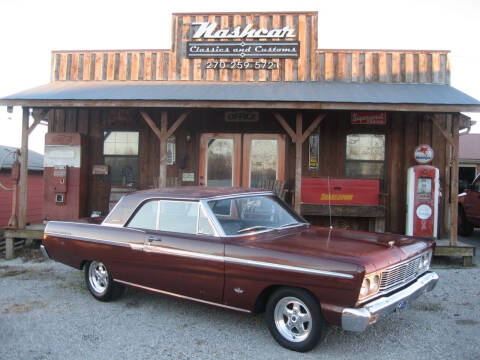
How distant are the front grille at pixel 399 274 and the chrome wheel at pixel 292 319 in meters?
0.71

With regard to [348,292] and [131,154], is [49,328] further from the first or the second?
[131,154]

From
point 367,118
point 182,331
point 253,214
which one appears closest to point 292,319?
point 182,331

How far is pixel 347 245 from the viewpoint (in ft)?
12.6

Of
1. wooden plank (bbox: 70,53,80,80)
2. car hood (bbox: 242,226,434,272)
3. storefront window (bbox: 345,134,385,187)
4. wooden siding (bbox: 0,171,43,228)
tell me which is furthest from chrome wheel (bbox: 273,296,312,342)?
wooden siding (bbox: 0,171,43,228)

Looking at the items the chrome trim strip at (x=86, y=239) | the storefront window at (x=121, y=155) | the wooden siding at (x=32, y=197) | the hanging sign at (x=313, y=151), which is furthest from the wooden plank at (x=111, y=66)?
the chrome trim strip at (x=86, y=239)

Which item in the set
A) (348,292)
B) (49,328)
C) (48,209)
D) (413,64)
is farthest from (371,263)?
(48,209)

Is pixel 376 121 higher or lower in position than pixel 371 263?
higher

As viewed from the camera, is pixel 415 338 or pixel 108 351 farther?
pixel 415 338

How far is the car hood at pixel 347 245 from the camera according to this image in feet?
11.3

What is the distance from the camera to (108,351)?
364cm

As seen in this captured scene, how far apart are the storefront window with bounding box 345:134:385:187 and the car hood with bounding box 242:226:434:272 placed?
4801 millimetres

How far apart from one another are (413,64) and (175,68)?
18.0 feet

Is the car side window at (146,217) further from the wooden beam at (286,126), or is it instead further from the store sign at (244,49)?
the store sign at (244,49)

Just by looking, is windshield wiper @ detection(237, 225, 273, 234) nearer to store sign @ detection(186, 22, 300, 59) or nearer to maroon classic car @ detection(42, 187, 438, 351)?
maroon classic car @ detection(42, 187, 438, 351)
